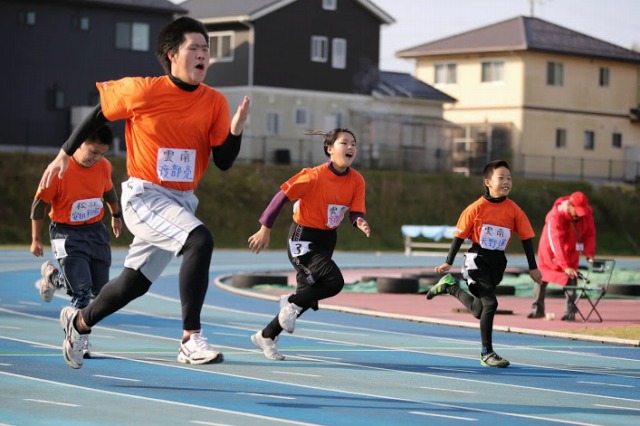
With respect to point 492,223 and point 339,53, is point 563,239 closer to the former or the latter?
point 492,223

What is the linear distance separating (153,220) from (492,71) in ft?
238

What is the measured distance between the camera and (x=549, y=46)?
Result: 8119 centimetres

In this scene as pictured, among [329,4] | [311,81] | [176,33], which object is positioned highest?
[329,4]

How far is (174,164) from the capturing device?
32.9ft

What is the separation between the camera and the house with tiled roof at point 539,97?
79188 millimetres

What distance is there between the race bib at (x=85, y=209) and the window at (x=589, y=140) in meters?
72.6

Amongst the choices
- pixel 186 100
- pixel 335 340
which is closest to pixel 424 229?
pixel 335 340

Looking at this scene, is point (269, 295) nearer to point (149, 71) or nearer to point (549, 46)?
point (149, 71)

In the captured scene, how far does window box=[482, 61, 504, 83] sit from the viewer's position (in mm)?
80562

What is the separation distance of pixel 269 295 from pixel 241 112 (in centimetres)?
1595

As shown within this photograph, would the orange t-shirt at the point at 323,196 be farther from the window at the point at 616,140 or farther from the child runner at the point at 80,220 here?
the window at the point at 616,140

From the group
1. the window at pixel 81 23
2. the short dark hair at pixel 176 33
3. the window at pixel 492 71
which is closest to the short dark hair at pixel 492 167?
the short dark hair at pixel 176 33

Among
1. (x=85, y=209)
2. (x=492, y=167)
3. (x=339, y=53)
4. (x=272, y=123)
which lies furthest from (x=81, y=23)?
(x=492, y=167)

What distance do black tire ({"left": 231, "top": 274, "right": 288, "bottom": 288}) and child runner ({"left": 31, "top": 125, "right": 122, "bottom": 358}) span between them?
47.8ft
